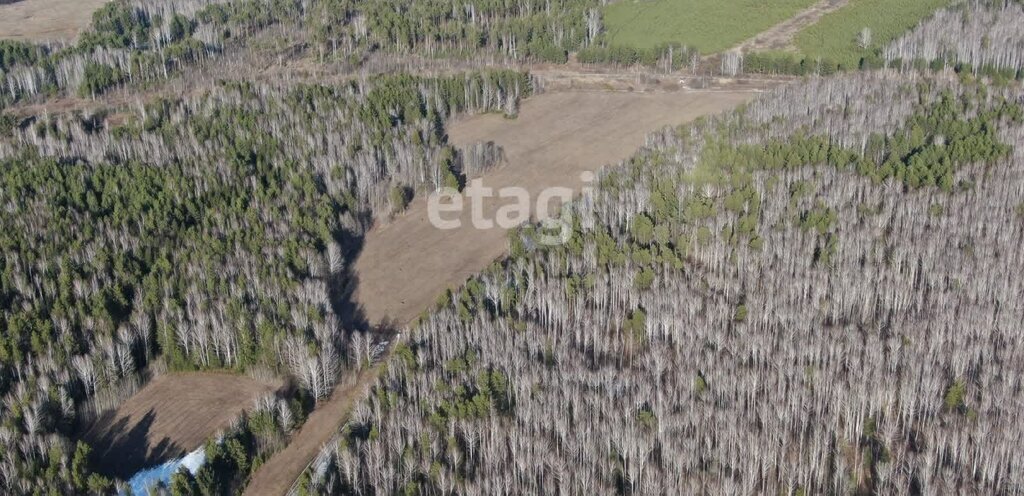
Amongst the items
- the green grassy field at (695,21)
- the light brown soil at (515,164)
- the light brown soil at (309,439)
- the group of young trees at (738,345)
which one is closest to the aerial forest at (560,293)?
the group of young trees at (738,345)

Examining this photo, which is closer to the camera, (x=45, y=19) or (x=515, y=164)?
(x=515, y=164)

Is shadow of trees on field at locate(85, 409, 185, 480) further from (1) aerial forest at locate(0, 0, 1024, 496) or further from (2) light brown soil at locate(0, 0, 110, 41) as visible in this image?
(2) light brown soil at locate(0, 0, 110, 41)

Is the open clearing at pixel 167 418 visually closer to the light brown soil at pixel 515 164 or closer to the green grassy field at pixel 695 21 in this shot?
the light brown soil at pixel 515 164

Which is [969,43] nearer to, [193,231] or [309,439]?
[193,231]

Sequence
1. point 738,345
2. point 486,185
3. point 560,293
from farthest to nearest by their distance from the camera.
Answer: point 486,185
point 560,293
point 738,345

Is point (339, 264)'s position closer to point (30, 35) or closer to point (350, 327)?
point (350, 327)

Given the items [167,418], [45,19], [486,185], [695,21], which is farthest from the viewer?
[45,19]

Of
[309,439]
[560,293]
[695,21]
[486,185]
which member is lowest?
[309,439]

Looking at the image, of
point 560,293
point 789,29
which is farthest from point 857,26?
point 560,293

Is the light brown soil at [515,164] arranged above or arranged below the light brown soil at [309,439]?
above
